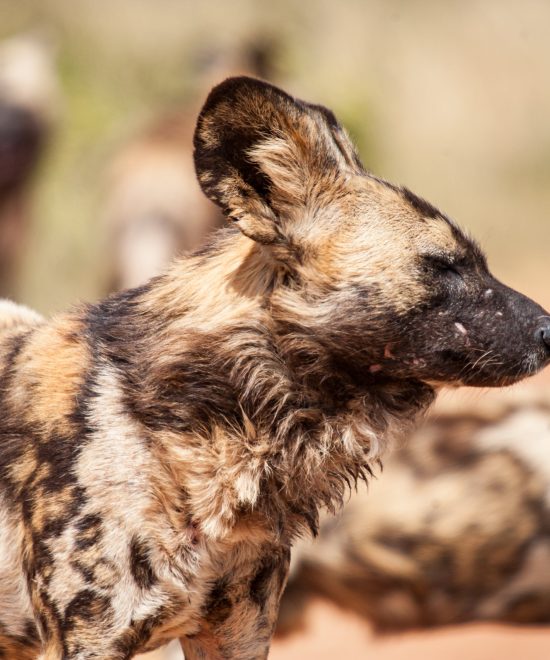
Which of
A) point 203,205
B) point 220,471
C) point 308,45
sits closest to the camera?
point 220,471

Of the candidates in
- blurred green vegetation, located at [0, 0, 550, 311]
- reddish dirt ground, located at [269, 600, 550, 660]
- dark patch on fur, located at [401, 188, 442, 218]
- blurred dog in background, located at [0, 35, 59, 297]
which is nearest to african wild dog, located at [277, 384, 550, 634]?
reddish dirt ground, located at [269, 600, 550, 660]

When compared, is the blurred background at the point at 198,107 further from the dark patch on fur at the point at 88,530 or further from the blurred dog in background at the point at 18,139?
the dark patch on fur at the point at 88,530

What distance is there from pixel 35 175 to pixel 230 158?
6506 millimetres

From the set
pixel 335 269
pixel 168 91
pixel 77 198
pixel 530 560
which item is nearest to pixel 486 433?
pixel 530 560

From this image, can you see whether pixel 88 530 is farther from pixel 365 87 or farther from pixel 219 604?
pixel 365 87

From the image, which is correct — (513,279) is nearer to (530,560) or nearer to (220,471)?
(530,560)

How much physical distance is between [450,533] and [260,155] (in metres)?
2.57

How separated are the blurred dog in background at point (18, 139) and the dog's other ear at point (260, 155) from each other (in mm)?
5883

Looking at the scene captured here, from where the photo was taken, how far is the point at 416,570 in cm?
491

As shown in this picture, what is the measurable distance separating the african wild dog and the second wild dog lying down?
2.22 meters

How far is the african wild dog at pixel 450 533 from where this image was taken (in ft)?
15.8

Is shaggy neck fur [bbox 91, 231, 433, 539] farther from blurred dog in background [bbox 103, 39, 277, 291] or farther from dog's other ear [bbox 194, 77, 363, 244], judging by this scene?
blurred dog in background [bbox 103, 39, 277, 291]

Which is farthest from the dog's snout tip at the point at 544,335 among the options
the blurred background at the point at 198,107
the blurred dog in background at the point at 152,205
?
the blurred background at the point at 198,107

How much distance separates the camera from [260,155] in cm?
266
